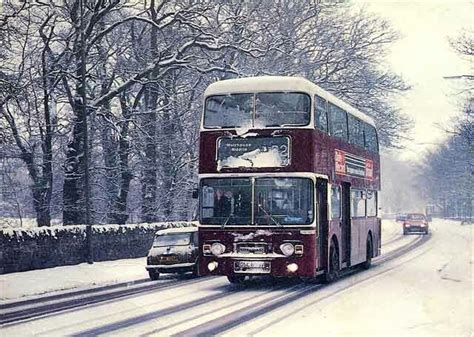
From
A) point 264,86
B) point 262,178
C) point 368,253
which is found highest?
point 264,86

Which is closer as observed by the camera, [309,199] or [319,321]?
[319,321]

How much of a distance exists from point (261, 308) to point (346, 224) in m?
7.54

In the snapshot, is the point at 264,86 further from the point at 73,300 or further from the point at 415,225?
the point at 415,225

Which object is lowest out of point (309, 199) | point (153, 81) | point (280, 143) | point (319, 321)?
point (319, 321)

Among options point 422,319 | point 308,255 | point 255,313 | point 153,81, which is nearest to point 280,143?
point 308,255

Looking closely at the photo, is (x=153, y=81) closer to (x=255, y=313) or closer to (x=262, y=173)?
(x=262, y=173)

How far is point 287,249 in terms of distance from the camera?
17.2 metres

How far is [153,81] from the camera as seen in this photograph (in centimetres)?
3219

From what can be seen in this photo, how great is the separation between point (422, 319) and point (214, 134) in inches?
267

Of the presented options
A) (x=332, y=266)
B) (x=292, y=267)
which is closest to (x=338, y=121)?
(x=332, y=266)

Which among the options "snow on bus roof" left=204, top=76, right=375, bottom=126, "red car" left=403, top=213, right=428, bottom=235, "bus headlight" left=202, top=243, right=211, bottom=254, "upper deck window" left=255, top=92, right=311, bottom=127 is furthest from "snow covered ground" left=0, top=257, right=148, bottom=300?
"red car" left=403, top=213, right=428, bottom=235

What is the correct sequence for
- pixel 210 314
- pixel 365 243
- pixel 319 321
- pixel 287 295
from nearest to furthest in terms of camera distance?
pixel 319 321 < pixel 210 314 < pixel 287 295 < pixel 365 243

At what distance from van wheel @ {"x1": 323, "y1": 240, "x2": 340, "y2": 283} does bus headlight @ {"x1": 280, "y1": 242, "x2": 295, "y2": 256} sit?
81.4 inches

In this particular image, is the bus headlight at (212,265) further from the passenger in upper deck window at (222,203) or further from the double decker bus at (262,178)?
the passenger in upper deck window at (222,203)
